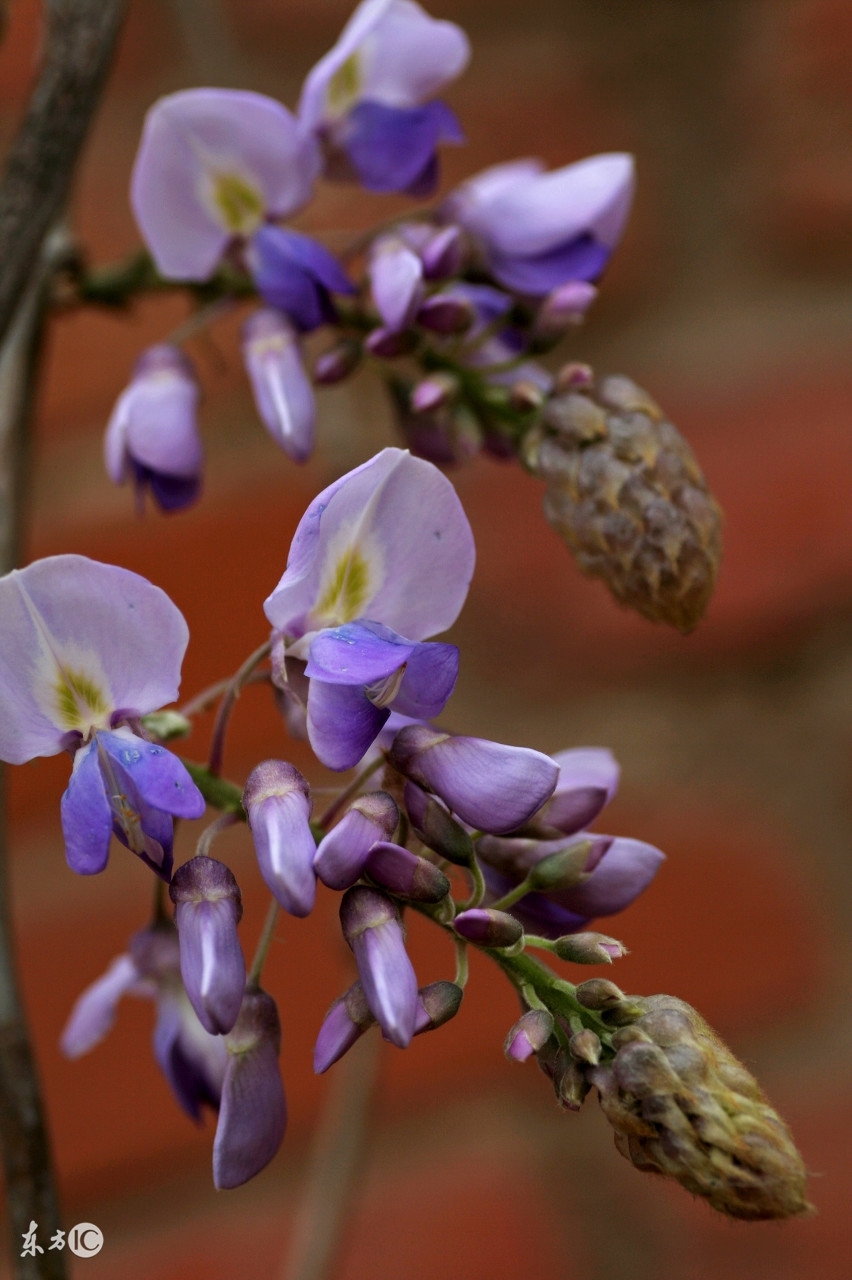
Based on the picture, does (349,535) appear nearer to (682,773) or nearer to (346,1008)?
(346,1008)

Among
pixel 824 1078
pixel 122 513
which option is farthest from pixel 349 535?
pixel 824 1078

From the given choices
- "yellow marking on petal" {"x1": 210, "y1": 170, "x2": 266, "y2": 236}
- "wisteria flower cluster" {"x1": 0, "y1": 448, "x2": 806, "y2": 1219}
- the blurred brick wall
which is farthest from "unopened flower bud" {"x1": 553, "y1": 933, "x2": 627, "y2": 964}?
the blurred brick wall

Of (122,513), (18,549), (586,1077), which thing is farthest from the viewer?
(122,513)

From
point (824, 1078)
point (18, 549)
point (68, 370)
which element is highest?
point (18, 549)

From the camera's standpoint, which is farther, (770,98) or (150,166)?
(770,98)

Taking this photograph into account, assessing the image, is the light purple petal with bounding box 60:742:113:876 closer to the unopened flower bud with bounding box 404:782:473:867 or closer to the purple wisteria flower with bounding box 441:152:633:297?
the unopened flower bud with bounding box 404:782:473:867

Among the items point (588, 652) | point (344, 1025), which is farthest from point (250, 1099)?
point (588, 652)
